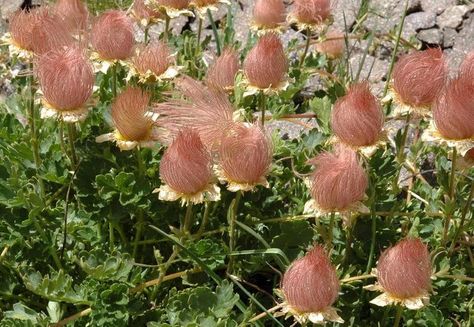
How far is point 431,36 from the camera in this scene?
471 centimetres

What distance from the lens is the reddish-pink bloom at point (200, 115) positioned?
248 cm

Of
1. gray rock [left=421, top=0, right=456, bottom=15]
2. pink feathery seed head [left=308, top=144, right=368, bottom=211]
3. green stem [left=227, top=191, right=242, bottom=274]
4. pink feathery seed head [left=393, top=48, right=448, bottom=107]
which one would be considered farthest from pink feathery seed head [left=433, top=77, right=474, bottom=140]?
gray rock [left=421, top=0, right=456, bottom=15]

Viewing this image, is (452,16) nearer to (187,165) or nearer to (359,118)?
(359,118)

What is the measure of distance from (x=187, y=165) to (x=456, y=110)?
73cm

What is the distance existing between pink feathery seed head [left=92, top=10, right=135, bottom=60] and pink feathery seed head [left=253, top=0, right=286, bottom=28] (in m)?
0.83

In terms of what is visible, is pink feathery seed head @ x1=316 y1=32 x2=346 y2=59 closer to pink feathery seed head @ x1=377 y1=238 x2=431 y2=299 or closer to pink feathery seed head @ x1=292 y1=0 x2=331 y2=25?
pink feathery seed head @ x1=292 y1=0 x2=331 y2=25

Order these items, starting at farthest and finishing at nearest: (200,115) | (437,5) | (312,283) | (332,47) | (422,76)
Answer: (437,5), (332,47), (422,76), (200,115), (312,283)

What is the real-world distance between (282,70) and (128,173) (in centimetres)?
58

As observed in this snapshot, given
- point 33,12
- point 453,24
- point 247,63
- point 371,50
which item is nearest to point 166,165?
point 247,63

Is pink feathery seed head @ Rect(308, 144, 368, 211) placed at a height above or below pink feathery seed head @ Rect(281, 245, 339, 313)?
above

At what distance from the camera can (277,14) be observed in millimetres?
3543

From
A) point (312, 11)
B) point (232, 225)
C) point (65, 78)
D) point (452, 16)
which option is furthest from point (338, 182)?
point (452, 16)

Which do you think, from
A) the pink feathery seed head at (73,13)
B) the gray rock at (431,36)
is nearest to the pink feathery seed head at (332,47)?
the gray rock at (431,36)

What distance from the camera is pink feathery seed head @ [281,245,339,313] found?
219 cm
